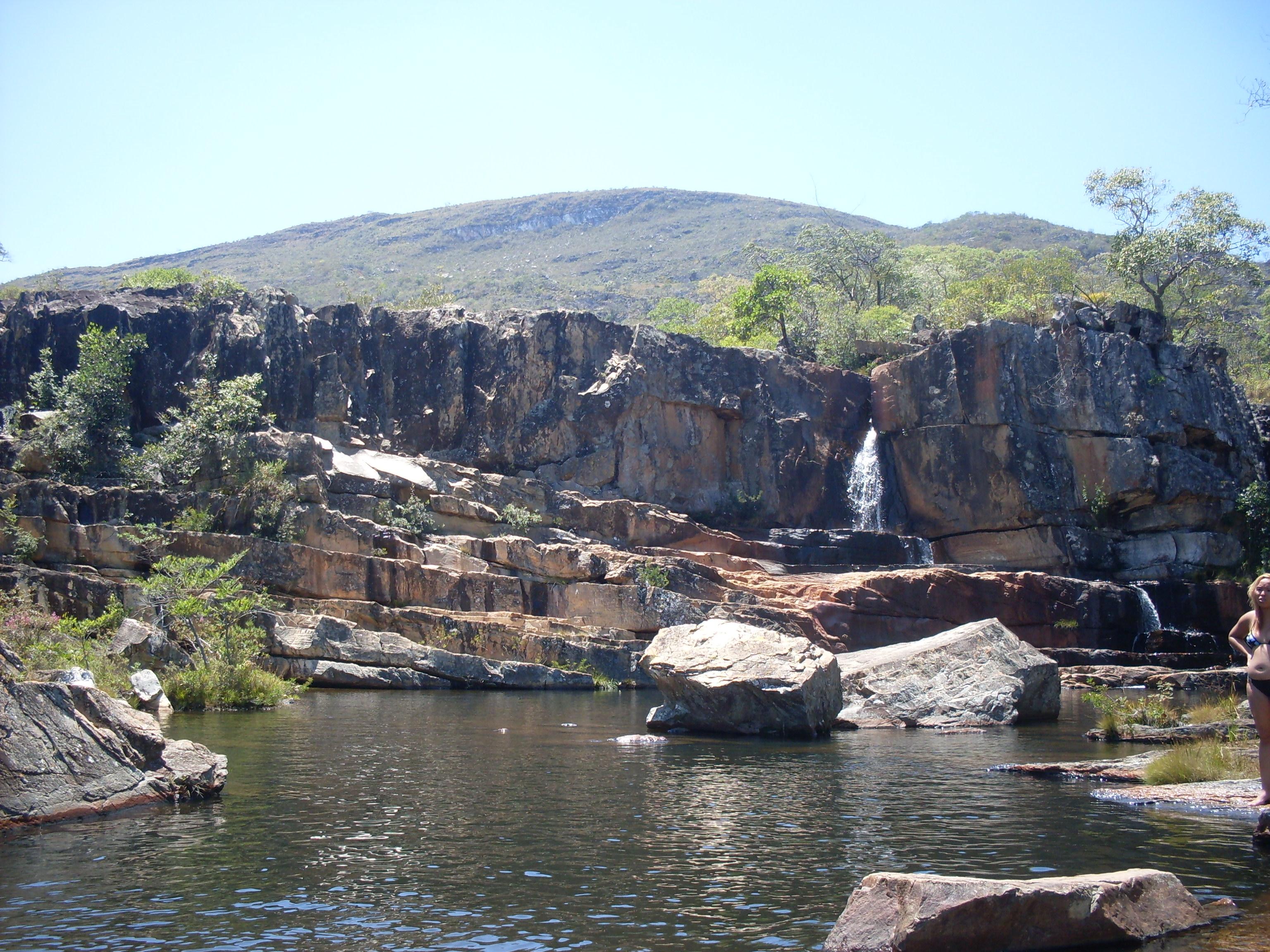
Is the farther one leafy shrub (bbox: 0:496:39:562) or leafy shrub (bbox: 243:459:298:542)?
leafy shrub (bbox: 243:459:298:542)

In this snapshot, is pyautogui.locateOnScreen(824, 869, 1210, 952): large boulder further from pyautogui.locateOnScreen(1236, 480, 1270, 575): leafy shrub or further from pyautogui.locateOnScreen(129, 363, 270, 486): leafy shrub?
pyautogui.locateOnScreen(1236, 480, 1270, 575): leafy shrub

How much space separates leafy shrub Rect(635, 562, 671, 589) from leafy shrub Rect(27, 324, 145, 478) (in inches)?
1042

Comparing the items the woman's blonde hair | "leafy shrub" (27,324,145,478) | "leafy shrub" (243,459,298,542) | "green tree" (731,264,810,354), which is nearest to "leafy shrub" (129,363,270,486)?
"leafy shrub" (27,324,145,478)

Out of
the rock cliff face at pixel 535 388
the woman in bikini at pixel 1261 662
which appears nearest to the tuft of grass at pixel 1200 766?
the woman in bikini at pixel 1261 662

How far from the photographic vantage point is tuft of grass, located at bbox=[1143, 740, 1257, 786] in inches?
616

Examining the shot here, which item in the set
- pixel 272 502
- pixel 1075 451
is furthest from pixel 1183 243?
pixel 272 502

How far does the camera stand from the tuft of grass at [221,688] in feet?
86.3

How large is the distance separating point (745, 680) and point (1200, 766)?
878 centimetres

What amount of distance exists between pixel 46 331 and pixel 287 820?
188 feet

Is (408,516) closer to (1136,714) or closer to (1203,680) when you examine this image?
(1203,680)

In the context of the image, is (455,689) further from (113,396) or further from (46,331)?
(46,331)

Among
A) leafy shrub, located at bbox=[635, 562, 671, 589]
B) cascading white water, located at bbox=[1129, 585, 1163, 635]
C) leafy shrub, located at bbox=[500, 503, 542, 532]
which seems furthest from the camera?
leafy shrub, located at bbox=[500, 503, 542, 532]

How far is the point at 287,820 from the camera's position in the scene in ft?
44.4

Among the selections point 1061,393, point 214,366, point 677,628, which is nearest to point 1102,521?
point 1061,393
